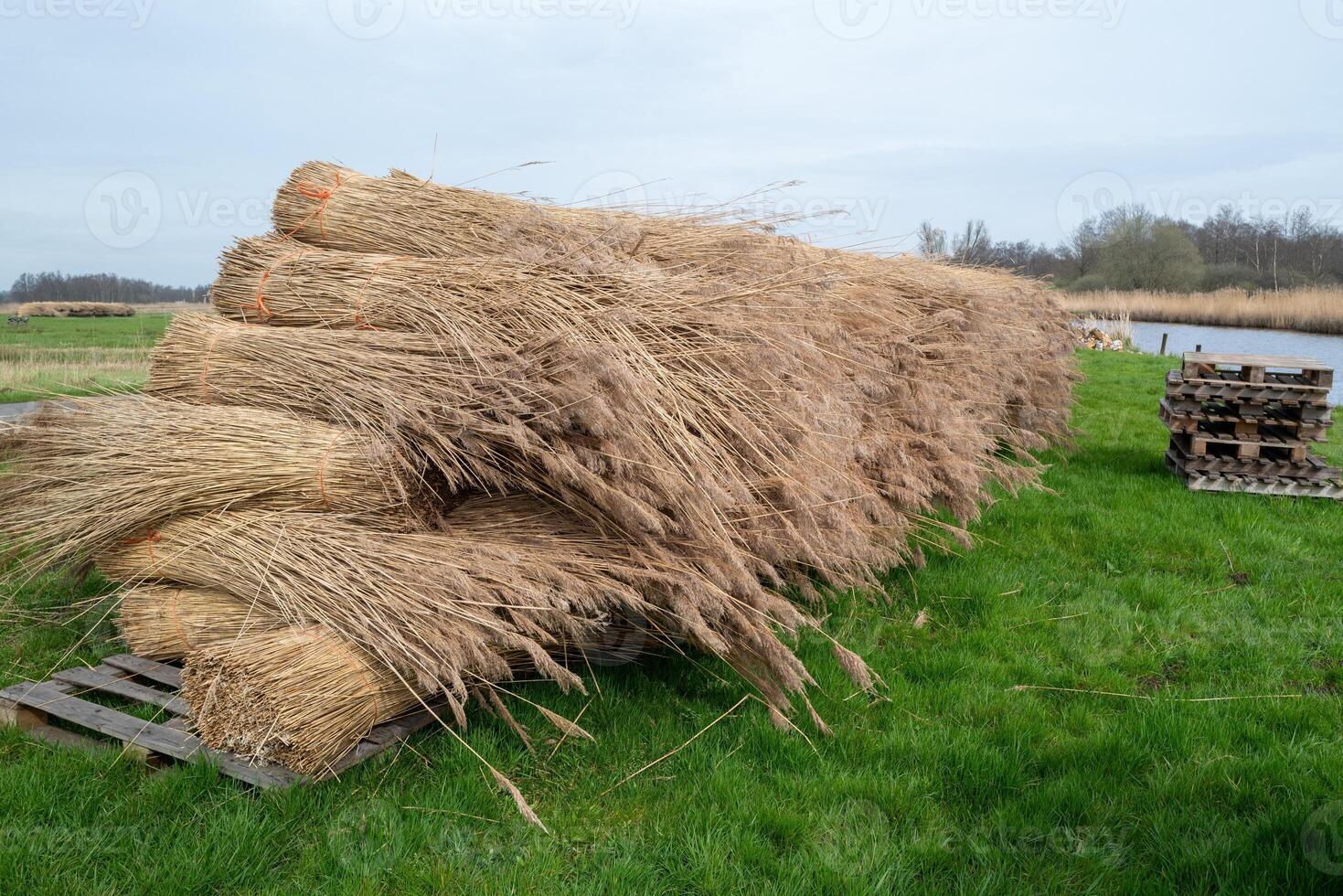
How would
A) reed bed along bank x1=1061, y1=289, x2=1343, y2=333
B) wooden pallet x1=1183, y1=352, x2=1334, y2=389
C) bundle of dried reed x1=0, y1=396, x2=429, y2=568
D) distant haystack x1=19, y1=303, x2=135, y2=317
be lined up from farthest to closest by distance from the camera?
1. distant haystack x1=19, y1=303, x2=135, y2=317
2. reed bed along bank x1=1061, y1=289, x2=1343, y2=333
3. wooden pallet x1=1183, y1=352, x2=1334, y2=389
4. bundle of dried reed x1=0, y1=396, x2=429, y2=568

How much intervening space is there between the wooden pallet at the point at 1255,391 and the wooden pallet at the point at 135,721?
22.8 ft

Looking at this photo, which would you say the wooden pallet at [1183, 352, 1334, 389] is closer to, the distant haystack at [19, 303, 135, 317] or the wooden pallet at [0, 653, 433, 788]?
the wooden pallet at [0, 653, 433, 788]

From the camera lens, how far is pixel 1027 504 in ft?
21.9

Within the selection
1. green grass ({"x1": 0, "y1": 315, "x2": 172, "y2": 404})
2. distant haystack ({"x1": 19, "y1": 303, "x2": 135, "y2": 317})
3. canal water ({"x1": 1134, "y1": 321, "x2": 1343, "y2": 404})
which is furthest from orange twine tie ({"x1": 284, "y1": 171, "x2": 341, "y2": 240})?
distant haystack ({"x1": 19, "y1": 303, "x2": 135, "y2": 317})

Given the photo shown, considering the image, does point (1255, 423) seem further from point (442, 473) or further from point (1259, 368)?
point (442, 473)

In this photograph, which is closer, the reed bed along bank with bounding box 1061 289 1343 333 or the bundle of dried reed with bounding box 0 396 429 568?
the bundle of dried reed with bounding box 0 396 429 568

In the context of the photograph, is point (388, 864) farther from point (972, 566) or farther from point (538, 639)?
point (972, 566)

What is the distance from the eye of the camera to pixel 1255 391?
7145 mm

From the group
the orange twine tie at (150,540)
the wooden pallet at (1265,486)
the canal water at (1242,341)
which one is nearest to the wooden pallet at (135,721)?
the orange twine tie at (150,540)

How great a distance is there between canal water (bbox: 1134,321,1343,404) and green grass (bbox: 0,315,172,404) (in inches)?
775

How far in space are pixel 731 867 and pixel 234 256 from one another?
3629mm

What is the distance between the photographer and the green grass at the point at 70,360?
→ 5.04m

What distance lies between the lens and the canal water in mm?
19391

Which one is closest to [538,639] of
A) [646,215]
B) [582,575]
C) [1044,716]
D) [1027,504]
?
[582,575]
